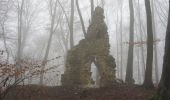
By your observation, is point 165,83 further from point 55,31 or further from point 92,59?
point 55,31

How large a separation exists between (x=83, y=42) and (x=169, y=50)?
37.5 feet

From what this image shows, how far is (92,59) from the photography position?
19.5 meters

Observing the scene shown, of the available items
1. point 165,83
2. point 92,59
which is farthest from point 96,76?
point 165,83

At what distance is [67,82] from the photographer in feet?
63.4

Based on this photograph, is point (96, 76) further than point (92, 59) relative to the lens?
Yes

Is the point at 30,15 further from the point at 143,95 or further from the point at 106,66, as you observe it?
the point at 143,95

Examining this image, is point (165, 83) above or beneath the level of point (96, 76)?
above

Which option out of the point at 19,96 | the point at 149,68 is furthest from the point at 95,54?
the point at 19,96

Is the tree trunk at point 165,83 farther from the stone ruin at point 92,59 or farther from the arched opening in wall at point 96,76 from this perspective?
the arched opening in wall at point 96,76

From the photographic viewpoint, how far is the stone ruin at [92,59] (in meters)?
18.7

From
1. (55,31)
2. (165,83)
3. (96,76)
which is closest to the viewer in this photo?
(165,83)

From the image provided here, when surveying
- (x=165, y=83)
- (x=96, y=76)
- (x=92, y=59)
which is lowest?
(x=96, y=76)

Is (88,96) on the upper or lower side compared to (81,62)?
lower

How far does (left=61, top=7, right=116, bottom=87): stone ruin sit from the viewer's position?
61.4 ft
